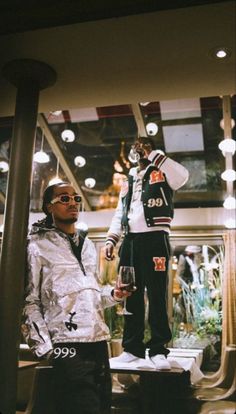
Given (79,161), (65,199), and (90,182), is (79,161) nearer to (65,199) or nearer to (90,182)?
(90,182)

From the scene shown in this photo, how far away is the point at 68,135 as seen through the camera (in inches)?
154

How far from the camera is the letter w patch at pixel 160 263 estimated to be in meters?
2.60

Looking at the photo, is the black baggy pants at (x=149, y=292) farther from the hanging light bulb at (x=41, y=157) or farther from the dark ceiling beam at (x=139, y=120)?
the dark ceiling beam at (x=139, y=120)

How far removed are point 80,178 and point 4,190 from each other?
1.89 feet

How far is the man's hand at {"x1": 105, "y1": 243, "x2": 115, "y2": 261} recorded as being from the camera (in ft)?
8.86

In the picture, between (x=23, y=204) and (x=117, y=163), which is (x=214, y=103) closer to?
(x=117, y=163)

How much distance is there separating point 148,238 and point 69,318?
2.24 feet

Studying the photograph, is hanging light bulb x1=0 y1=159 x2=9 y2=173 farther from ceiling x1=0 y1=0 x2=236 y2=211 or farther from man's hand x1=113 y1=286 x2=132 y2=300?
man's hand x1=113 y1=286 x2=132 y2=300

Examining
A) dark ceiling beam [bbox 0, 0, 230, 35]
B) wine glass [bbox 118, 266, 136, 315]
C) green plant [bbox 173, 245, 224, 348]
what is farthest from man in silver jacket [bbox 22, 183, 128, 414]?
dark ceiling beam [bbox 0, 0, 230, 35]

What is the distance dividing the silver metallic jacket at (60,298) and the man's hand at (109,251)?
0.61 feet

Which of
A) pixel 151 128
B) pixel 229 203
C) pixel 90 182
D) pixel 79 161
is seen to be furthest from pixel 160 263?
pixel 151 128

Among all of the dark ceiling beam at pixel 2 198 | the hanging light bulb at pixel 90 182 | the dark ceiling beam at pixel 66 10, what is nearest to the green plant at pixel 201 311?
the hanging light bulb at pixel 90 182

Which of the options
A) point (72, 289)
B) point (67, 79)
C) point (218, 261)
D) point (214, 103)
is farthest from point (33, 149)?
point (214, 103)

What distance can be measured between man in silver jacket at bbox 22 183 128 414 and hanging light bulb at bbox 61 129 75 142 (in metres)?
1.46
